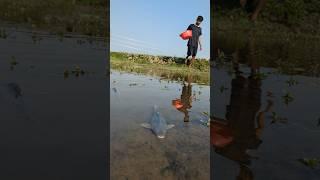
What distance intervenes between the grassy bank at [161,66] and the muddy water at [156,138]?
2.68 meters

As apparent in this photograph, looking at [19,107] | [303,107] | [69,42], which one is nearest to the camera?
[19,107]

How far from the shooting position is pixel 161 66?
16.8 meters

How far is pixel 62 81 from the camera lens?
1027 cm

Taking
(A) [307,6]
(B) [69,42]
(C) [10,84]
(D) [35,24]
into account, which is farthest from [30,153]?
(A) [307,6]

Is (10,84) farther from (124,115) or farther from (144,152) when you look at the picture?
(144,152)

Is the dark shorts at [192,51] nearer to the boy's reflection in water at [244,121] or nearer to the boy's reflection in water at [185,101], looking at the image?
the boy's reflection in water at [185,101]

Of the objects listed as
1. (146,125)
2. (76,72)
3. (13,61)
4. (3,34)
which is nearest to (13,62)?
(13,61)

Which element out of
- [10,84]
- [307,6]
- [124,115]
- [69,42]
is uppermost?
[307,6]

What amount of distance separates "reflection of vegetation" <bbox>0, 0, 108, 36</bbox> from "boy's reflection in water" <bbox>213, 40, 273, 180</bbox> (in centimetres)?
1063

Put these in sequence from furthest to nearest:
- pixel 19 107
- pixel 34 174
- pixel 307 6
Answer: pixel 307 6
pixel 19 107
pixel 34 174

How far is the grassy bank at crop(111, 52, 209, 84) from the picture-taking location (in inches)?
566

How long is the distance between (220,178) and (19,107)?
4.01 metres

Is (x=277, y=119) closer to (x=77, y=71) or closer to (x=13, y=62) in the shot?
(x=77, y=71)

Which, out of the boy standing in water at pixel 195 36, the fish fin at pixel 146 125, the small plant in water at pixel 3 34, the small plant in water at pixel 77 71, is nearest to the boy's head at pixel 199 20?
the boy standing in water at pixel 195 36
